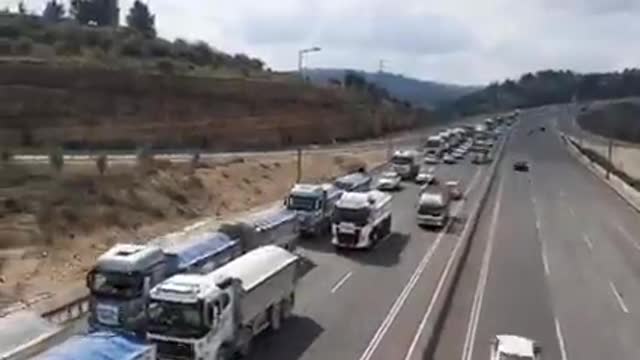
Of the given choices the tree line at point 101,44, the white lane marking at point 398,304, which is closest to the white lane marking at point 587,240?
the white lane marking at point 398,304

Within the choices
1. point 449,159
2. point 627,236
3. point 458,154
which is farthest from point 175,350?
point 458,154

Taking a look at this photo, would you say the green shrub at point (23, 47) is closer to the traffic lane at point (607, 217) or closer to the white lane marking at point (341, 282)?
the traffic lane at point (607, 217)

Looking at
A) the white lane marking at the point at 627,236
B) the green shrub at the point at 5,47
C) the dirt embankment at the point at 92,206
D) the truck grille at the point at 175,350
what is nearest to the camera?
the truck grille at the point at 175,350

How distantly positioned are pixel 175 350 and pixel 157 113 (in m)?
91.0

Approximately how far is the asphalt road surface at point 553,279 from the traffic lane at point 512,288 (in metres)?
0.04

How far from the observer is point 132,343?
2208 cm

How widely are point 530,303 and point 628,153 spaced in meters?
107

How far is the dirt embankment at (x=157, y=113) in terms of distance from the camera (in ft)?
304

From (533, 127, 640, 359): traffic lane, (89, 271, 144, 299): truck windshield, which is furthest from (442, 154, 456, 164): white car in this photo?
(89, 271, 144, 299): truck windshield

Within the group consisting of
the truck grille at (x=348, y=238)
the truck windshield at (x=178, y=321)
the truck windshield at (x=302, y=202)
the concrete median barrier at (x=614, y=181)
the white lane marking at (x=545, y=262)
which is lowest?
the concrete median barrier at (x=614, y=181)

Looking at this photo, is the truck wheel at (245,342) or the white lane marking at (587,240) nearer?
the truck wheel at (245,342)

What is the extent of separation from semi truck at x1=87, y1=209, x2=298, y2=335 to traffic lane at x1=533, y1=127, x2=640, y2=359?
13903mm

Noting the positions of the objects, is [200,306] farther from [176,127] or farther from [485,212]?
[176,127]

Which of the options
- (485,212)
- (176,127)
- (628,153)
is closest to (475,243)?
(485,212)
